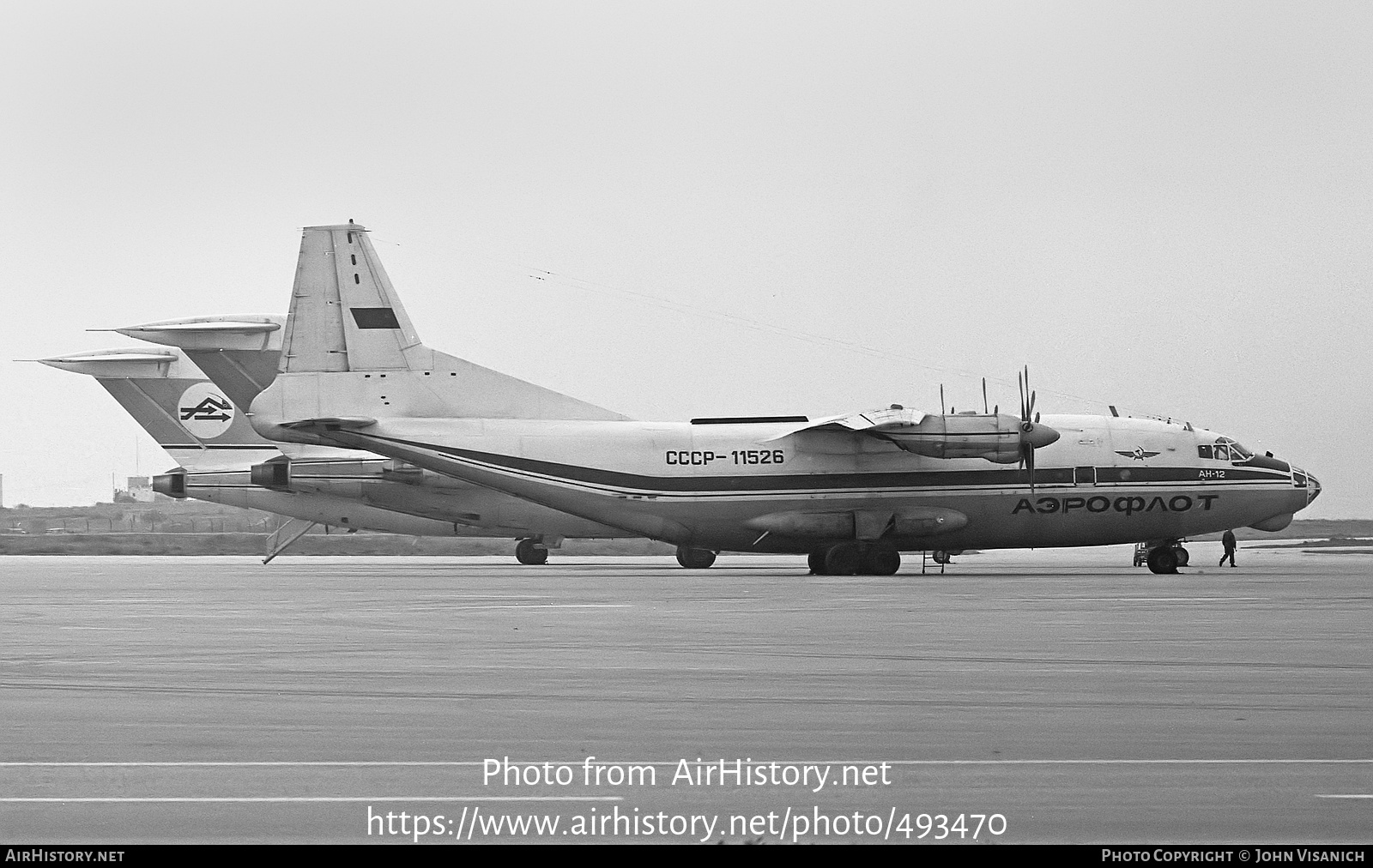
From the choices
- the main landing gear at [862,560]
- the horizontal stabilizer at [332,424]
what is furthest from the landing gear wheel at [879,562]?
the horizontal stabilizer at [332,424]

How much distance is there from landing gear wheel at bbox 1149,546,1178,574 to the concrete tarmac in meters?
18.3

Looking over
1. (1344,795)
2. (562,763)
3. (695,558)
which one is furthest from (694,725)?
(695,558)

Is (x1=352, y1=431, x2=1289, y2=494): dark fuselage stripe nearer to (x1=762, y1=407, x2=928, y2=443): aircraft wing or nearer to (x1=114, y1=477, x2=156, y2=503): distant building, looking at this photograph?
(x1=762, y1=407, x2=928, y2=443): aircraft wing

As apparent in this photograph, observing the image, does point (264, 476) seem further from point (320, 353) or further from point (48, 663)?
point (48, 663)

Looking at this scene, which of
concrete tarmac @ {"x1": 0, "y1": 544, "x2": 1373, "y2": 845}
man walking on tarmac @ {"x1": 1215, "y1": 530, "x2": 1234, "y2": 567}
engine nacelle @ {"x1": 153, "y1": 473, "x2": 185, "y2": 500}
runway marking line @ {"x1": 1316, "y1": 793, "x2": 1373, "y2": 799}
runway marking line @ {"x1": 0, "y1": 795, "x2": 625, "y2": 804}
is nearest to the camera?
concrete tarmac @ {"x1": 0, "y1": 544, "x2": 1373, "y2": 845}

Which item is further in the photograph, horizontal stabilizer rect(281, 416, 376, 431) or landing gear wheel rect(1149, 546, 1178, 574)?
landing gear wheel rect(1149, 546, 1178, 574)

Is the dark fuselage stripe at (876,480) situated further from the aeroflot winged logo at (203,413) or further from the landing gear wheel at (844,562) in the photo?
the aeroflot winged logo at (203,413)

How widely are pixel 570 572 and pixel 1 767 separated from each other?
114 feet

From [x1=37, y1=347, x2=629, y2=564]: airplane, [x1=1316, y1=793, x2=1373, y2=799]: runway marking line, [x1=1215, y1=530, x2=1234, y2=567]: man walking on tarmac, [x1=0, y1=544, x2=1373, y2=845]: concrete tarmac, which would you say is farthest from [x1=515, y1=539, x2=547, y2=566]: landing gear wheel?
[x1=1316, y1=793, x2=1373, y2=799]: runway marking line

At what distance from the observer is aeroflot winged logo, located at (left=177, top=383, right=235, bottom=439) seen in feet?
177

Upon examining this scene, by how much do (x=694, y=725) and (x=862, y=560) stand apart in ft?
102

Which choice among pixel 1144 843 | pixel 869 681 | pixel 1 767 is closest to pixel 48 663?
pixel 1 767

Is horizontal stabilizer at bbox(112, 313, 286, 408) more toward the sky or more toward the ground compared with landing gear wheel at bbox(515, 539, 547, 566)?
more toward the sky

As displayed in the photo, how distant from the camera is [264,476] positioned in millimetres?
49281
